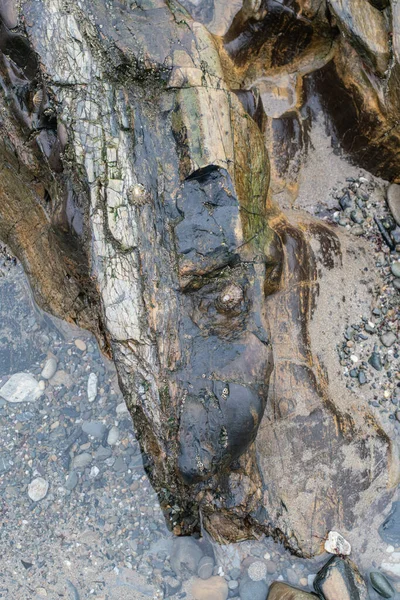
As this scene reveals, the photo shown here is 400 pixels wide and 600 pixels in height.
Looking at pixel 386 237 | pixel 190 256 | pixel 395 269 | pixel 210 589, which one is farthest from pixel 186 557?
pixel 386 237

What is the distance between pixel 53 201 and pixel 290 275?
1661 mm

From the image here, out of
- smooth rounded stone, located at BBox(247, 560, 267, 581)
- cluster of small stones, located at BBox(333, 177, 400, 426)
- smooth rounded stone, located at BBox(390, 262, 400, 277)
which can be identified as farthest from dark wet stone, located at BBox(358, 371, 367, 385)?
smooth rounded stone, located at BBox(247, 560, 267, 581)

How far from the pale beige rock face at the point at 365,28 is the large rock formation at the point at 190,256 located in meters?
0.01

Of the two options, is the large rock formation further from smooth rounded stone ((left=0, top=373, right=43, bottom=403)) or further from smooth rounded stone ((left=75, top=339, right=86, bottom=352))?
smooth rounded stone ((left=0, top=373, right=43, bottom=403))

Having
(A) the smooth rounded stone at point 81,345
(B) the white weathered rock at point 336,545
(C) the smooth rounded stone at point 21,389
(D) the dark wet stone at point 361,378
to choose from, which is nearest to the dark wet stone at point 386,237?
(D) the dark wet stone at point 361,378

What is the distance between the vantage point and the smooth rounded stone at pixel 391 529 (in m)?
3.68

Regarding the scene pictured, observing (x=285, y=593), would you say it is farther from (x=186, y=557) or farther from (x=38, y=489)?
(x=38, y=489)

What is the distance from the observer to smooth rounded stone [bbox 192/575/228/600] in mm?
3566

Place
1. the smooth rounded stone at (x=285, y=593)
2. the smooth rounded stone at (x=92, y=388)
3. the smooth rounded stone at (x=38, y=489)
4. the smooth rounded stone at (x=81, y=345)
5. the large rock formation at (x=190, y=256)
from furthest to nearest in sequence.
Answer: the smooth rounded stone at (x=81, y=345) < the smooth rounded stone at (x=92, y=388) < the smooth rounded stone at (x=38, y=489) < the smooth rounded stone at (x=285, y=593) < the large rock formation at (x=190, y=256)

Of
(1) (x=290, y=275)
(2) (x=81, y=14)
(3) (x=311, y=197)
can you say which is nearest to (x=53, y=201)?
→ (2) (x=81, y=14)

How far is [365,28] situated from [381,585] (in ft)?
12.1

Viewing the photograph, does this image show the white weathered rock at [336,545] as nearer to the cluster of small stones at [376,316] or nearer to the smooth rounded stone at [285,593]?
the smooth rounded stone at [285,593]

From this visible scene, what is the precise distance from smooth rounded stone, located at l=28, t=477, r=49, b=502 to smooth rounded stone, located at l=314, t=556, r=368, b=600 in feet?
6.11

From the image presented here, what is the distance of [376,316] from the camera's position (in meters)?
4.09
